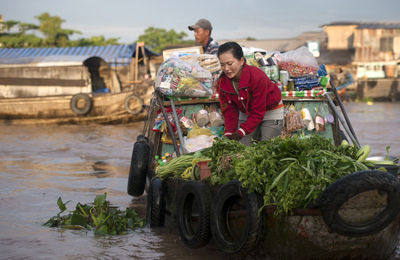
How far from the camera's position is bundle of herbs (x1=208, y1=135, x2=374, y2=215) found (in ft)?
9.22

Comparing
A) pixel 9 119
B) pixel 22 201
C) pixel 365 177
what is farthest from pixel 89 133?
pixel 365 177

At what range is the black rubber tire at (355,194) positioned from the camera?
264 cm

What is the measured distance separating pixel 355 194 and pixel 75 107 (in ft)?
52.4

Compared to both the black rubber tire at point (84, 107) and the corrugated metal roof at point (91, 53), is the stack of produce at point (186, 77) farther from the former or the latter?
the corrugated metal roof at point (91, 53)

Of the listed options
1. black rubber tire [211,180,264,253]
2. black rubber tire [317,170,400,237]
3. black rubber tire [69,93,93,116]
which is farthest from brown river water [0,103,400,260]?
black rubber tire [69,93,93,116]

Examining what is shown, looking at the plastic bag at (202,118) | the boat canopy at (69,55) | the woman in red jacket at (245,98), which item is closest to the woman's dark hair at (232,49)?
the woman in red jacket at (245,98)

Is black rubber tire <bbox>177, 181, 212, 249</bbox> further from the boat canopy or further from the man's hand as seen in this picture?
the boat canopy

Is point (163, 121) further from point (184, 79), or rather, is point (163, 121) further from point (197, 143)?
point (197, 143)

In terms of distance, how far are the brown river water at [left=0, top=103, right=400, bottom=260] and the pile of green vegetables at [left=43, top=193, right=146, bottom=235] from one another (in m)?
0.10

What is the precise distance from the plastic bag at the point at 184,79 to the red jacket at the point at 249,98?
86 cm

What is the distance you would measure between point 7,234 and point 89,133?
35.5ft

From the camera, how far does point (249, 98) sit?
171 inches

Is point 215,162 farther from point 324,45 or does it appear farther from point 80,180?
point 324,45

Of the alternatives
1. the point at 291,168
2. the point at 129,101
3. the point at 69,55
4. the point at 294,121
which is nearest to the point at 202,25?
the point at 294,121
